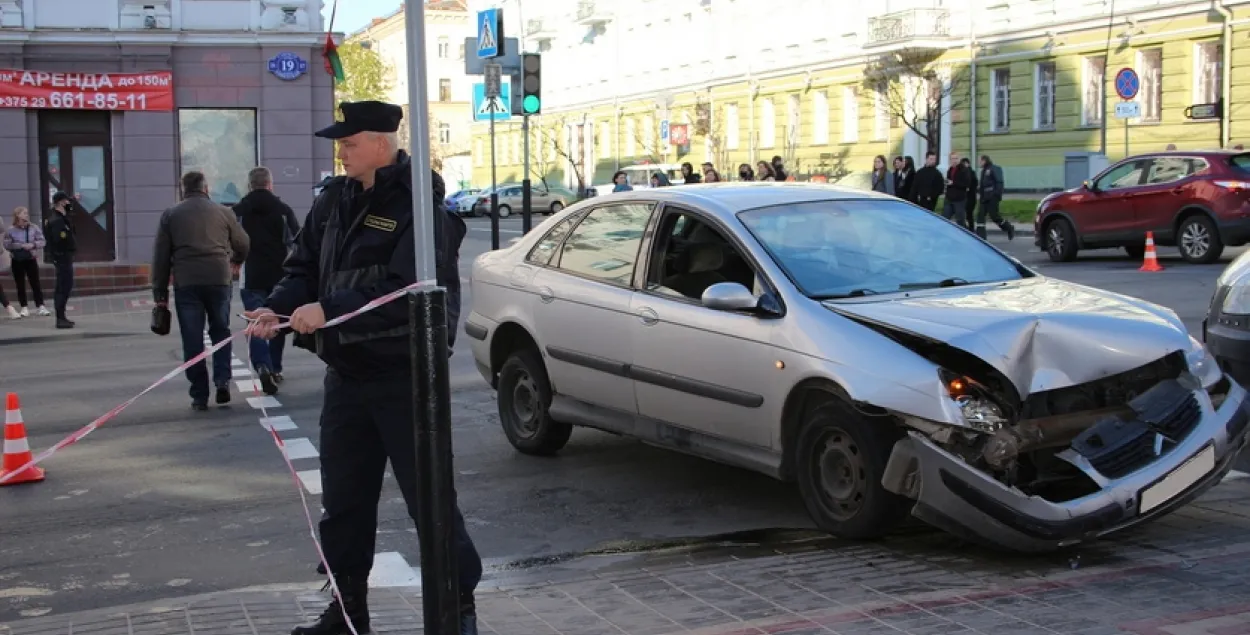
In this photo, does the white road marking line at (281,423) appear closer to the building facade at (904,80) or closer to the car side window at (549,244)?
the car side window at (549,244)

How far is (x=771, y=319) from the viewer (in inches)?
261

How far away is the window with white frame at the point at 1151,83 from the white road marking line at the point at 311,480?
34577 mm

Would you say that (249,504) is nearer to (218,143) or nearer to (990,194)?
(218,143)

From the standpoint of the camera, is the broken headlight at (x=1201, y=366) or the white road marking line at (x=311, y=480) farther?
the white road marking line at (x=311, y=480)

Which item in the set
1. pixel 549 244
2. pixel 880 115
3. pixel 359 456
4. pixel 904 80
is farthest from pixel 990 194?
pixel 359 456

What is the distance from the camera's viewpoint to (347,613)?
493 centimetres

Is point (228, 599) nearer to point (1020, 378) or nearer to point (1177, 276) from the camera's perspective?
point (1020, 378)

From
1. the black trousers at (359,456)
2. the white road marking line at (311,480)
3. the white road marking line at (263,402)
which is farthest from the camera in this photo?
the white road marking line at (263,402)

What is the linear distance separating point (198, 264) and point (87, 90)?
15344 millimetres

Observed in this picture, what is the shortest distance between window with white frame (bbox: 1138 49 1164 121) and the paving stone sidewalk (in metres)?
34.8

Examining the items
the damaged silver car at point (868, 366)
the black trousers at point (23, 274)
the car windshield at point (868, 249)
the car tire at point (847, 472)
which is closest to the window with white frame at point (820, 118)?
the black trousers at point (23, 274)

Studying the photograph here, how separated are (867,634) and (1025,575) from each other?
1133mm

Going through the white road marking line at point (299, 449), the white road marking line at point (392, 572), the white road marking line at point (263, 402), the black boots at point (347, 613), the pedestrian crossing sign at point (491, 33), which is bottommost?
the white road marking line at point (392, 572)

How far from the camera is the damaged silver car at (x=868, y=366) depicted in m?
5.75
